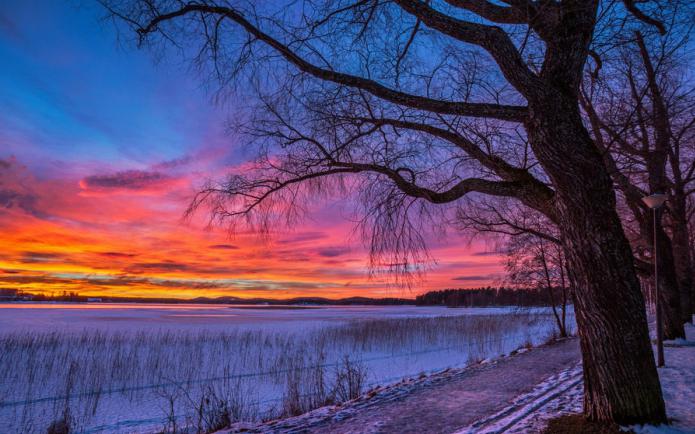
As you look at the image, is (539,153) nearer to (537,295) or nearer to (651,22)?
(651,22)

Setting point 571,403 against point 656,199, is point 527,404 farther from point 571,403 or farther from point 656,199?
point 656,199

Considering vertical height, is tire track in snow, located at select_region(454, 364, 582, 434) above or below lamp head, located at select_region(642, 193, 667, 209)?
below

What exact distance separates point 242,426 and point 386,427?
222 centimetres

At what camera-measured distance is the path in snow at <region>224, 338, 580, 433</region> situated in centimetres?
604

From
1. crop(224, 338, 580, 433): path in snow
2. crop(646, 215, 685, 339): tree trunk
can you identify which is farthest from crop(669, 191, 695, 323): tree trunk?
crop(224, 338, 580, 433): path in snow

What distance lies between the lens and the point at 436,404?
7152 mm

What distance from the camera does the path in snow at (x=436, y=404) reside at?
19.8 feet

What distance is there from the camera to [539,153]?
4.62 meters

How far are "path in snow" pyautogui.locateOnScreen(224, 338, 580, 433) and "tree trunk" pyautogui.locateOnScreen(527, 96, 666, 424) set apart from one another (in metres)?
1.82

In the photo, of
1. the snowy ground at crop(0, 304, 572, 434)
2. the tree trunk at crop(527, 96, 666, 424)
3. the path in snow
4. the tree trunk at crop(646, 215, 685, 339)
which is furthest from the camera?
the tree trunk at crop(646, 215, 685, 339)

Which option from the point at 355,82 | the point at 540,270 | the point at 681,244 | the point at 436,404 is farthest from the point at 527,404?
the point at 540,270

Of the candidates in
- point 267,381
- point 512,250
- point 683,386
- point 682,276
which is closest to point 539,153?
point 683,386

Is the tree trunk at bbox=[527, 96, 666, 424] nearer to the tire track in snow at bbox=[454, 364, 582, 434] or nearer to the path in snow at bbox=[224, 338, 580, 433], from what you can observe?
the tire track in snow at bbox=[454, 364, 582, 434]

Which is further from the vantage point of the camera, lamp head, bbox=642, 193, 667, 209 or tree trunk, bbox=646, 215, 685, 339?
tree trunk, bbox=646, 215, 685, 339
